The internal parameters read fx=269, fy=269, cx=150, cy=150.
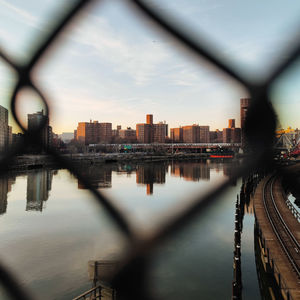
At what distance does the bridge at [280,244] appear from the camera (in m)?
3.24

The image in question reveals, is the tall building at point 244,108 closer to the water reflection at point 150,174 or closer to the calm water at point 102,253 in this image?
the calm water at point 102,253

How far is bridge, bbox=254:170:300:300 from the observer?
3.24 m

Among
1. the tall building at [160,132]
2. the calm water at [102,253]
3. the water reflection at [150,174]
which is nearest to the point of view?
the calm water at [102,253]

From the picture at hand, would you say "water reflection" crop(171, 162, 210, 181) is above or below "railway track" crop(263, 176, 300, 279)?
above

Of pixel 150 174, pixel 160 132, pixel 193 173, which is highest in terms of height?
pixel 160 132

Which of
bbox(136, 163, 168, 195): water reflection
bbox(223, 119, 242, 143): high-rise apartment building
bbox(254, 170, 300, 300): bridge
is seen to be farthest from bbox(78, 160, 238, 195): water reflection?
bbox(223, 119, 242, 143): high-rise apartment building

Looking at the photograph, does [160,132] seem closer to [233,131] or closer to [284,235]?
[284,235]

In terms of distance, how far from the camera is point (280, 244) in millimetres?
4504

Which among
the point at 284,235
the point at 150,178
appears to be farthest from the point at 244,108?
the point at 150,178

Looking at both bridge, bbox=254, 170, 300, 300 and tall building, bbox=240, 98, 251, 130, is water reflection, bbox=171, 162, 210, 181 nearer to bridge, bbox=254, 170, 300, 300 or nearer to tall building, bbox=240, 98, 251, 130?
bridge, bbox=254, 170, 300, 300

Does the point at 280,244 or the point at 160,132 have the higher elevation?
the point at 160,132

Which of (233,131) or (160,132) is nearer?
(233,131)

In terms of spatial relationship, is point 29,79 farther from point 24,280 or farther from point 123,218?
point 24,280

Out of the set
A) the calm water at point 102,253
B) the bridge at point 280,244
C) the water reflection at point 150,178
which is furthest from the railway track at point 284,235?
the water reflection at point 150,178
